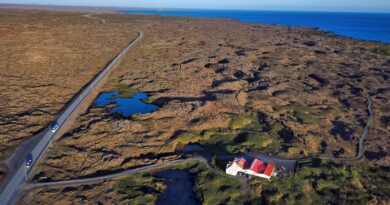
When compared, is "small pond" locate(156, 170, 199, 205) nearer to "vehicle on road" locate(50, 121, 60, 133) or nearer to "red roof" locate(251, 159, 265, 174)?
"red roof" locate(251, 159, 265, 174)

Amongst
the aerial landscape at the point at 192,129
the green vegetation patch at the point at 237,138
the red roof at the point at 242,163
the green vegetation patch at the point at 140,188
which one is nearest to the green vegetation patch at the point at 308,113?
the aerial landscape at the point at 192,129

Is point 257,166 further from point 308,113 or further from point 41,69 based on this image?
point 41,69

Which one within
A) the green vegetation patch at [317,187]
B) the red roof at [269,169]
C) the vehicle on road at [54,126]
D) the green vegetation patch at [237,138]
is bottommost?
the green vegetation patch at [317,187]

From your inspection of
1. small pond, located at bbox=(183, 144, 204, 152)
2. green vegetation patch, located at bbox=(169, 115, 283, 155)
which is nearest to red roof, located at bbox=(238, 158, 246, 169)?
green vegetation patch, located at bbox=(169, 115, 283, 155)

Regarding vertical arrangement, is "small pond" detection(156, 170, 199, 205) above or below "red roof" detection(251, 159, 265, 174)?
below

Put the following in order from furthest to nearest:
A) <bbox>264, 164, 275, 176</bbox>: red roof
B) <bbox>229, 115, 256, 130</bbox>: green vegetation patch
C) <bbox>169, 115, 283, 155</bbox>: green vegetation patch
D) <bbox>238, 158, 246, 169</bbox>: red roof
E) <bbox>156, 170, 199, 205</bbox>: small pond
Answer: <bbox>229, 115, 256, 130</bbox>: green vegetation patch → <bbox>169, 115, 283, 155</bbox>: green vegetation patch → <bbox>238, 158, 246, 169</bbox>: red roof → <bbox>264, 164, 275, 176</bbox>: red roof → <bbox>156, 170, 199, 205</bbox>: small pond

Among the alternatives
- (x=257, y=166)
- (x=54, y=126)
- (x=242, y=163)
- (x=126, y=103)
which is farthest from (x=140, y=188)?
(x=126, y=103)

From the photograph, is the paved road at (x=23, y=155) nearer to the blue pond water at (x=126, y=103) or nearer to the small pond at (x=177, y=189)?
the blue pond water at (x=126, y=103)
